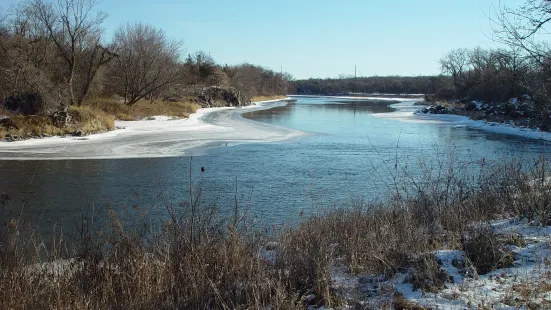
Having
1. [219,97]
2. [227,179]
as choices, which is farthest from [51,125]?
[219,97]

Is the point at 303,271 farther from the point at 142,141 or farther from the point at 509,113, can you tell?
the point at 509,113

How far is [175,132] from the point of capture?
26.7 metres

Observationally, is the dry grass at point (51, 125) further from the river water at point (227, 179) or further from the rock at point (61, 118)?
the river water at point (227, 179)

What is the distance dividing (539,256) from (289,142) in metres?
18.5

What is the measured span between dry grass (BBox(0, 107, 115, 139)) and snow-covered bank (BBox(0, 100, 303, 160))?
0.71 m

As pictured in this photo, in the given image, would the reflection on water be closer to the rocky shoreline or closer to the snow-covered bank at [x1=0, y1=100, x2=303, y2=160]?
the snow-covered bank at [x1=0, y1=100, x2=303, y2=160]

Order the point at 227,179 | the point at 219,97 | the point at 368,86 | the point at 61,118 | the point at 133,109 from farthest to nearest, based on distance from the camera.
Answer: the point at 368,86 < the point at 219,97 < the point at 133,109 < the point at 61,118 < the point at 227,179

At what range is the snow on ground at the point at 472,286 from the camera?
3812 millimetres

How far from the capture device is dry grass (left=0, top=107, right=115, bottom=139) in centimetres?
2097

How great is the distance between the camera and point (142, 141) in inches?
877

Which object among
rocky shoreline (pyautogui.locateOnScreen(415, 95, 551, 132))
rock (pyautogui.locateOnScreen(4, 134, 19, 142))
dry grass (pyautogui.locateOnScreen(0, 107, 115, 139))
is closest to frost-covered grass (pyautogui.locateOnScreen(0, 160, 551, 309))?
rock (pyautogui.locateOnScreen(4, 134, 19, 142))

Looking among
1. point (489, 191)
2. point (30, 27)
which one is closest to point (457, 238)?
point (489, 191)

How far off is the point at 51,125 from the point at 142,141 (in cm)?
441

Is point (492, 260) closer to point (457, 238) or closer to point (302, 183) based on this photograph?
point (457, 238)
